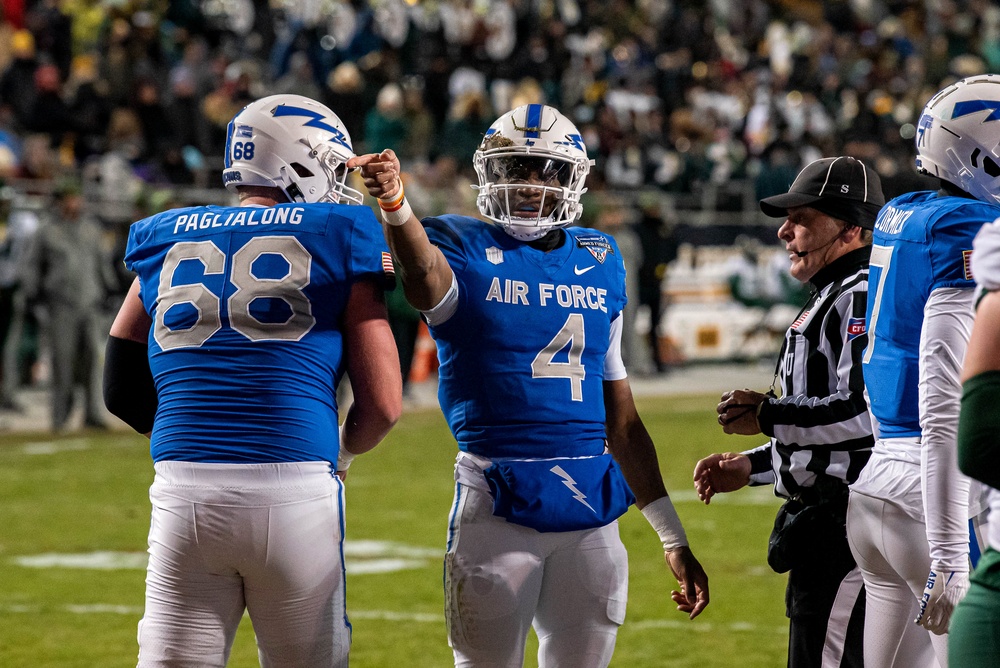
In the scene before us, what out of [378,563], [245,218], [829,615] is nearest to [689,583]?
[829,615]

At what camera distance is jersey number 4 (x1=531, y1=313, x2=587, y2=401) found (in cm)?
349

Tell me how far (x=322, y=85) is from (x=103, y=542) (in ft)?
39.3

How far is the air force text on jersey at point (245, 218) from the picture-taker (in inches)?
129

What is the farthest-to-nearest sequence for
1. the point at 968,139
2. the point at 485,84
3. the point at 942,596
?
the point at 485,84, the point at 968,139, the point at 942,596

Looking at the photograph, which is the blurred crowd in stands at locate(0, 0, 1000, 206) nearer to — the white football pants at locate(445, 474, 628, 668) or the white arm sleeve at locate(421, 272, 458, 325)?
the white arm sleeve at locate(421, 272, 458, 325)

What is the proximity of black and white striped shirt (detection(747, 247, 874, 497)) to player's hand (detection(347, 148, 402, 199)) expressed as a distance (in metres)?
1.33

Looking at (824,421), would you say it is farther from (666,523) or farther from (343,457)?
(343,457)

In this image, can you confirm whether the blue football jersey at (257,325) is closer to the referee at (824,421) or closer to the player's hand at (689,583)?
the player's hand at (689,583)

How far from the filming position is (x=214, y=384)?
10.6 ft

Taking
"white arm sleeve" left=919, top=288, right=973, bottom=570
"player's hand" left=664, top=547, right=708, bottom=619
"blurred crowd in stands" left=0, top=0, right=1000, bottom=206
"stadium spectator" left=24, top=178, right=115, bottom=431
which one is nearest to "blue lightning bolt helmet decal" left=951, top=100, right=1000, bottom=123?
"white arm sleeve" left=919, top=288, right=973, bottom=570

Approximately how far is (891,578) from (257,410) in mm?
1677

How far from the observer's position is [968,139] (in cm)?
350

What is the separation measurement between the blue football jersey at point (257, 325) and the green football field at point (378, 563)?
2755 millimetres

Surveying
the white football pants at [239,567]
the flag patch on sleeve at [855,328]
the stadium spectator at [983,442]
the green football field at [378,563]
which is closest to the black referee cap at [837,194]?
the flag patch on sleeve at [855,328]
